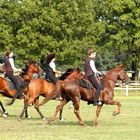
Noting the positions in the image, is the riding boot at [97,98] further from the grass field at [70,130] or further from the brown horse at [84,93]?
the grass field at [70,130]

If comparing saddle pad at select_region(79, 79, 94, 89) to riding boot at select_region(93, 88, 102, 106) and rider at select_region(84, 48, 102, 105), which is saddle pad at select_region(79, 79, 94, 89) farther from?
riding boot at select_region(93, 88, 102, 106)

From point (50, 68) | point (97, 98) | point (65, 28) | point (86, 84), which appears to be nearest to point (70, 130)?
point (97, 98)

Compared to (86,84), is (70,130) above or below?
below

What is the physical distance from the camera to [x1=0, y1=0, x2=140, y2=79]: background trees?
5856 cm

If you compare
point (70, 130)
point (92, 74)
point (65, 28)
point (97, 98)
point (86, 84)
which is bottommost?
point (70, 130)

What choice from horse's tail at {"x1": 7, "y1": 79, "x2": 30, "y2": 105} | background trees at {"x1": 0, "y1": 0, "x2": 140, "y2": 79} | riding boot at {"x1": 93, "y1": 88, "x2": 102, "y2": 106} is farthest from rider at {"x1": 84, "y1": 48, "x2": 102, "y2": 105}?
background trees at {"x1": 0, "y1": 0, "x2": 140, "y2": 79}

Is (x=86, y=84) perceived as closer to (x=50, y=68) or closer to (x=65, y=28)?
(x=50, y=68)

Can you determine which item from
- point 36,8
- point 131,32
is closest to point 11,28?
point 36,8

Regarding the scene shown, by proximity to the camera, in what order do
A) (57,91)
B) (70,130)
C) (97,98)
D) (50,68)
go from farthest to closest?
(50,68), (57,91), (97,98), (70,130)

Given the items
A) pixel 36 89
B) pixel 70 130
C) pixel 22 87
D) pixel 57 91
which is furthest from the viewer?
pixel 22 87

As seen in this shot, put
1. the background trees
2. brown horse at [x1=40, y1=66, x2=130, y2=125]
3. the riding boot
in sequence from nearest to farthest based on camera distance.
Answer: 1. brown horse at [x1=40, y1=66, x2=130, y2=125]
2. the riding boot
3. the background trees

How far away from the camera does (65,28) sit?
194 ft

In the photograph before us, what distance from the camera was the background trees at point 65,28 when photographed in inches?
2306

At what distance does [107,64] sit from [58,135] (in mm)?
102638
